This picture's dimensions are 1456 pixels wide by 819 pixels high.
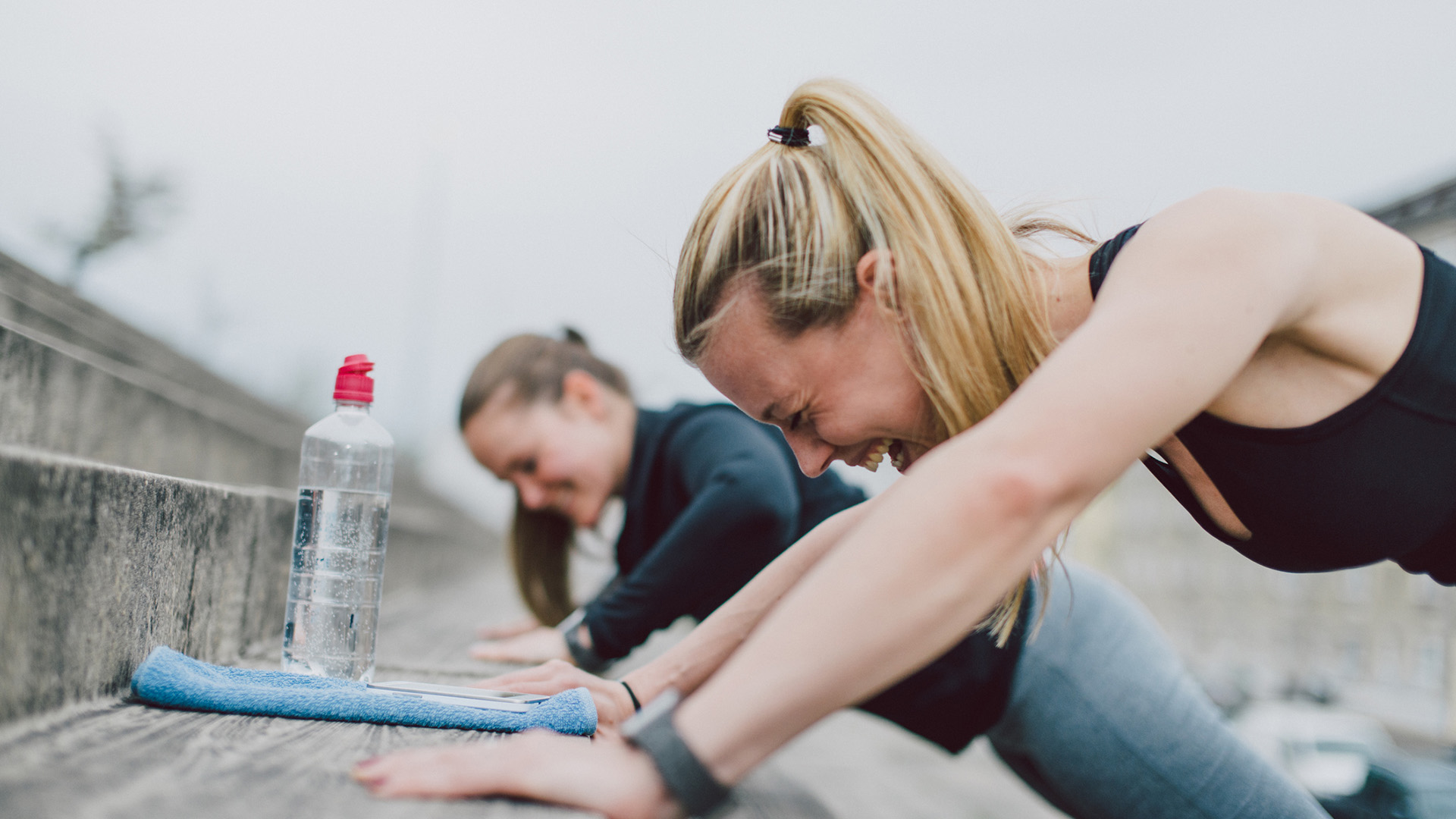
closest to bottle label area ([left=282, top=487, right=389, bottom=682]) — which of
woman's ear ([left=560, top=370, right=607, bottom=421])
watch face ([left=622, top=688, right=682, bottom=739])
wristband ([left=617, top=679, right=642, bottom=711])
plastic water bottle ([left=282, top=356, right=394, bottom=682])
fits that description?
plastic water bottle ([left=282, top=356, right=394, bottom=682])

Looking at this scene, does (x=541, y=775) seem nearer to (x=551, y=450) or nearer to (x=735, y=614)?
(x=735, y=614)

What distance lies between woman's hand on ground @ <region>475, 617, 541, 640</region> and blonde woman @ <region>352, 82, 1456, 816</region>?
1684mm

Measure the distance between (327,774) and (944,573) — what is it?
59cm

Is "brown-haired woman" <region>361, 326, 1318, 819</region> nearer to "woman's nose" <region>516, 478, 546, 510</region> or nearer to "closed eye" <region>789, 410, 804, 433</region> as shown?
"woman's nose" <region>516, 478, 546, 510</region>

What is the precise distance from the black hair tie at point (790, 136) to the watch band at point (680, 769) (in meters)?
0.92

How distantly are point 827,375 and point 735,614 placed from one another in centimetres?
46

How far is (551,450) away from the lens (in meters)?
2.98

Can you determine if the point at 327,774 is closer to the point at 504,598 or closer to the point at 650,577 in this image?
the point at 650,577

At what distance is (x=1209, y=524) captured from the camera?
4.80ft

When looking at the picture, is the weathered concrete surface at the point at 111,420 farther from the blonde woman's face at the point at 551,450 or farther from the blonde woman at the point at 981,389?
the blonde woman at the point at 981,389

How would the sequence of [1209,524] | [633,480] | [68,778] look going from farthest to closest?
[633,480] < [1209,524] < [68,778]

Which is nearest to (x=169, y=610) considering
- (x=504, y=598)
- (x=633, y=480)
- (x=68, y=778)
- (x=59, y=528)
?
(x=59, y=528)

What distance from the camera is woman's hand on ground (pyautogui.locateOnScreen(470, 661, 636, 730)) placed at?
1519 millimetres

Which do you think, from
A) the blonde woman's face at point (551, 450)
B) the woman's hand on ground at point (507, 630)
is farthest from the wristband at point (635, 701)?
the woman's hand on ground at point (507, 630)
